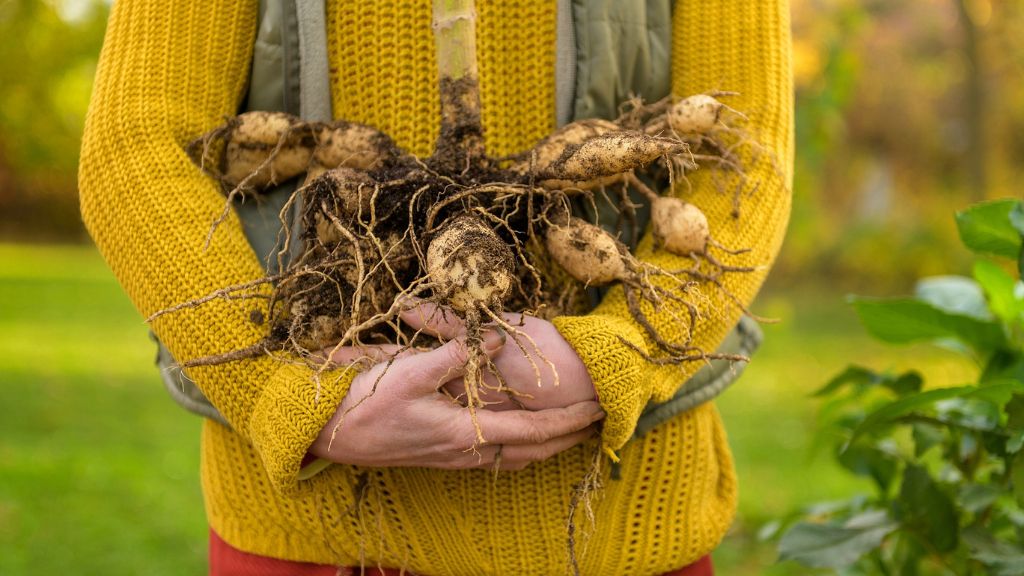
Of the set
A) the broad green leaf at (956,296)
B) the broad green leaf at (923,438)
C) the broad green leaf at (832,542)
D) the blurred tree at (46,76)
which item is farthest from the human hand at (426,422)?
the blurred tree at (46,76)

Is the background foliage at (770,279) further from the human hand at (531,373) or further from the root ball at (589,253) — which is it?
the human hand at (531,373)

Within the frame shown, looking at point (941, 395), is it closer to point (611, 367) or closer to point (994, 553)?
point (994, 553)

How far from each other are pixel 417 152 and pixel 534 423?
1.41 ft

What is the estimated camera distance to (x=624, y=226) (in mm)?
1277

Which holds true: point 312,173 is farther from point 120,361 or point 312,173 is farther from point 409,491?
point 120,361

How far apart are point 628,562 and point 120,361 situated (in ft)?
19.4

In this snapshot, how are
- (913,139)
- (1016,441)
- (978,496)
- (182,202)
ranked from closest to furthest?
(182,202) < (1016,441) < (978,496) < (913,139)

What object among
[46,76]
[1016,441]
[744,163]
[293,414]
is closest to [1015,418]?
[1016,441]

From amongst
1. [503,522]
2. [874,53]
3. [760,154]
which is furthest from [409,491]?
[874,53]

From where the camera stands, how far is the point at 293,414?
1.01 metres

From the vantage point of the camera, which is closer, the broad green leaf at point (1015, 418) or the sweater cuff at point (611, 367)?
the sweater cuff at point (611, 367)

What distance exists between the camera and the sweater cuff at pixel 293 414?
1006mm

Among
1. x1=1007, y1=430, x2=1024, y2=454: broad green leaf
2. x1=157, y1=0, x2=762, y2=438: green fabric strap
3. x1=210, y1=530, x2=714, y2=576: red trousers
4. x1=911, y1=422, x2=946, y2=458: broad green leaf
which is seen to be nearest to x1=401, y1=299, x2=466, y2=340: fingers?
x1=157, y1=0, x2=762, y2=438: green fabric strap

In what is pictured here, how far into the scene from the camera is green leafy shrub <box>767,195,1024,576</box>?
1.44m
